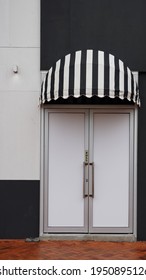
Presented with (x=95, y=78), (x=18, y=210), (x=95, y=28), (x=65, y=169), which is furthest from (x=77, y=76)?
(x=18, y=210)

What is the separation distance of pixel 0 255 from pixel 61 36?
4455 millimetres

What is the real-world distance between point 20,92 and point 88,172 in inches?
85.8

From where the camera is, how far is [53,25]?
27.4 feet

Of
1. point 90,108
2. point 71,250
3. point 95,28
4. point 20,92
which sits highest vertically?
point 95,28

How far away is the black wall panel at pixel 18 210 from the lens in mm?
8422

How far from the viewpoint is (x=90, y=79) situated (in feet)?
24.1

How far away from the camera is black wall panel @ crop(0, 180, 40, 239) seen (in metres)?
8.42

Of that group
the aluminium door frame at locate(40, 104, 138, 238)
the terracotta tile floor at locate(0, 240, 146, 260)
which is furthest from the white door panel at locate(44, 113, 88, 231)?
the terracotta tile floor at locate(0, 240, 146, 260)

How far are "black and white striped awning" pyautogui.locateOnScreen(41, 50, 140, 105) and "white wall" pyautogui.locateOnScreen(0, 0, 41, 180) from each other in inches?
30.4

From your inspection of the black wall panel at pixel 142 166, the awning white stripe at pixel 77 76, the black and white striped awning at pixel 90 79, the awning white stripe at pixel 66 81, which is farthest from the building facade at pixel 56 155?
the awning white stripe at pixel 77 76

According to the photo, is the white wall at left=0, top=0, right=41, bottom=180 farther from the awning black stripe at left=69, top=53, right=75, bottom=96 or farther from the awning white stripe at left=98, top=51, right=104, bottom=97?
the awning white stripe at left=98, top=51, right=104, bottom=97

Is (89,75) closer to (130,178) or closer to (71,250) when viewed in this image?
(130,178)

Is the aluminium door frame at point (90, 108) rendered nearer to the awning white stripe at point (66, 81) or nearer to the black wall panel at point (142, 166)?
the black wall panel at point (142, 166)

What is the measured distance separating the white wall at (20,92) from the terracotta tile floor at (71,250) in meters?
1.37
